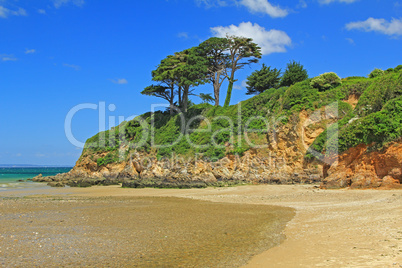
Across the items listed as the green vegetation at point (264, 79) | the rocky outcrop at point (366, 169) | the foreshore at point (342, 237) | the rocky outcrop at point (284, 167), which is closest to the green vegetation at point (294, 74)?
the green vegetation at point (264, 79)

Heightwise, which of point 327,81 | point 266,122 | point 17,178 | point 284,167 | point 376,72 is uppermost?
point 376,72

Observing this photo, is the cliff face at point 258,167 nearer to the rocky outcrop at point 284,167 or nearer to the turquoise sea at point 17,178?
the rocky outcrop at point 284,167

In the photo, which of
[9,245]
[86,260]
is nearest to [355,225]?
[86,260]

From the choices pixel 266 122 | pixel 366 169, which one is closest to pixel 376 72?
pixel 266 122

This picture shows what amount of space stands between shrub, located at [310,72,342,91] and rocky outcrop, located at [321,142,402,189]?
1207 cm

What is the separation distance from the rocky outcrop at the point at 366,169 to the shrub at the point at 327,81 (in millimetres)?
12069

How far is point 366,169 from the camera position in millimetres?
16328

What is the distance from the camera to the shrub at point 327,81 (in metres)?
28.6

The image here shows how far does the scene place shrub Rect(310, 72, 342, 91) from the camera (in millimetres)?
28578

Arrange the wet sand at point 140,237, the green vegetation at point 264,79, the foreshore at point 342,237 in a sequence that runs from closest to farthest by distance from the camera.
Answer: the foreshore at point 342,237 < the wet sand at point 140,237 < the green vegetation at point 264,79

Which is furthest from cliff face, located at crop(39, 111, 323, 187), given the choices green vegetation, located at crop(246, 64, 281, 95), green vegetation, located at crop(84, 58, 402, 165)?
green vegetation, located at crop(246, 64, 281, 95)

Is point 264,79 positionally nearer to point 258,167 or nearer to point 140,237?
point 258,167

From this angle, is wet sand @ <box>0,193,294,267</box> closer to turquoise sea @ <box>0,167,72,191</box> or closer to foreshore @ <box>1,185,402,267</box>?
foreshore @ <box>1,185,402,267</box>

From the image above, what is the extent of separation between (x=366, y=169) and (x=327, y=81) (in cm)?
1429
